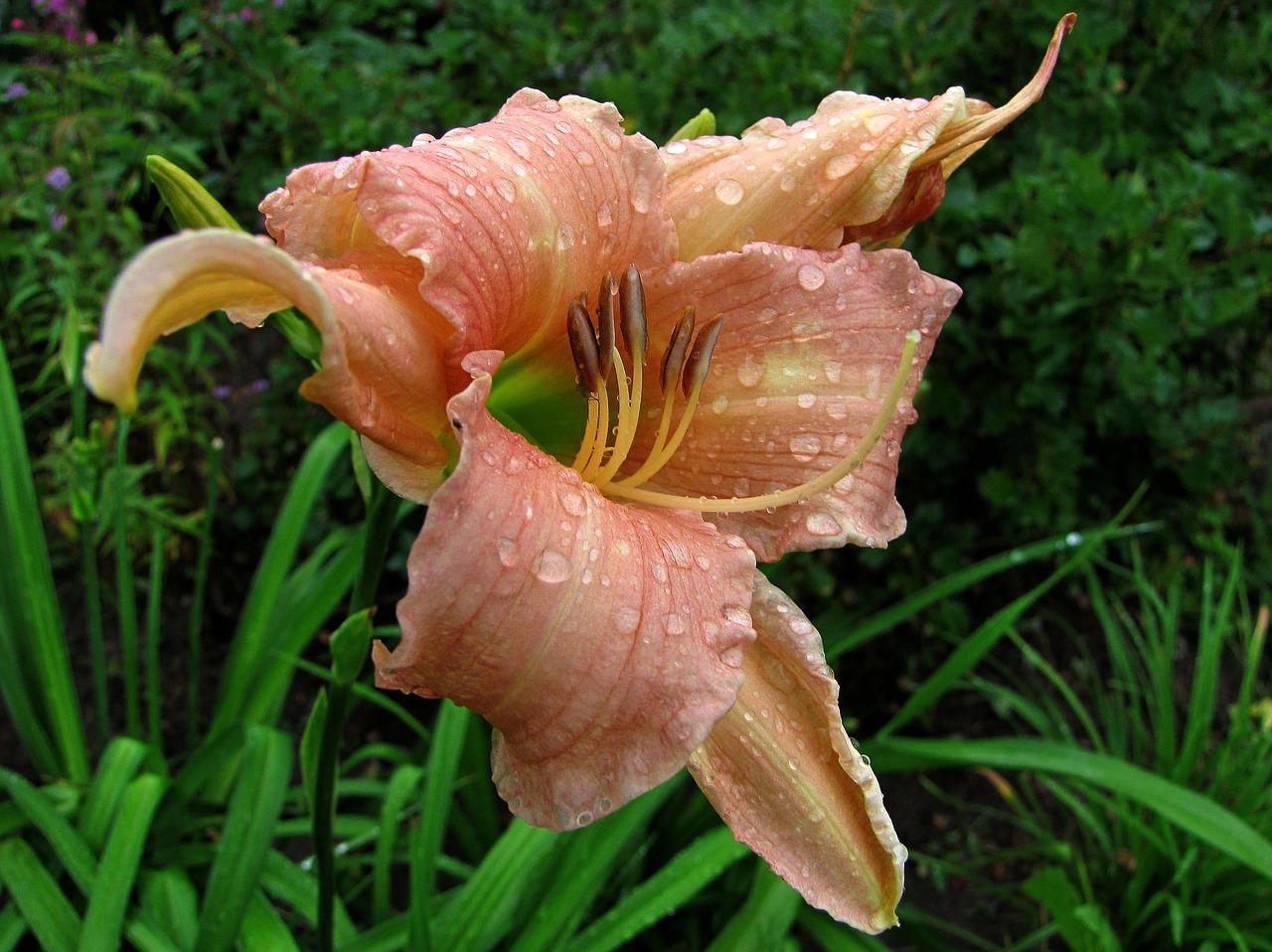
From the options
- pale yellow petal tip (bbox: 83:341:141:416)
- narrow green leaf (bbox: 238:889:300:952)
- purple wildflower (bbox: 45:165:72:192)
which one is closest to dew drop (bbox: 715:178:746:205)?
pale yellow petal tip (bbox: 83:341:141:416)

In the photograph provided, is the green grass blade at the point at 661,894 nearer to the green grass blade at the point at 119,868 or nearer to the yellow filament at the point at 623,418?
the green grass blade at the point at 119,868

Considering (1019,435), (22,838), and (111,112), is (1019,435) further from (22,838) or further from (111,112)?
(111,112)

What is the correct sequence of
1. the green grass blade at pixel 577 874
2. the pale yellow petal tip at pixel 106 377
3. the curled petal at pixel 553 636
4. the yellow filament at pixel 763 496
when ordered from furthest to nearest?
the green grass blade at pixel 577 874
the yellow filament at pixel 763 496
the curled petal at pixel 553 636
the pale yellow petal tip at pixel 106 377

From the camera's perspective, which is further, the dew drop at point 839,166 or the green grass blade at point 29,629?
the green grass blade at point 29,629

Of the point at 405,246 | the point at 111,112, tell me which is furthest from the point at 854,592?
the point at 111,112

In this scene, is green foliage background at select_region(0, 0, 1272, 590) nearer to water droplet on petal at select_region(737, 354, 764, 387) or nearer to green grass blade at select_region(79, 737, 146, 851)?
green grass blade at select_region(79, 737, 146, 851)

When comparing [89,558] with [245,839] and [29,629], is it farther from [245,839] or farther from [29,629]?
[245,839]

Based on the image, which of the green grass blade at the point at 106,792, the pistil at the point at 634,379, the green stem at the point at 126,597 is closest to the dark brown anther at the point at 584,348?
the pistil at the point at 634,379
